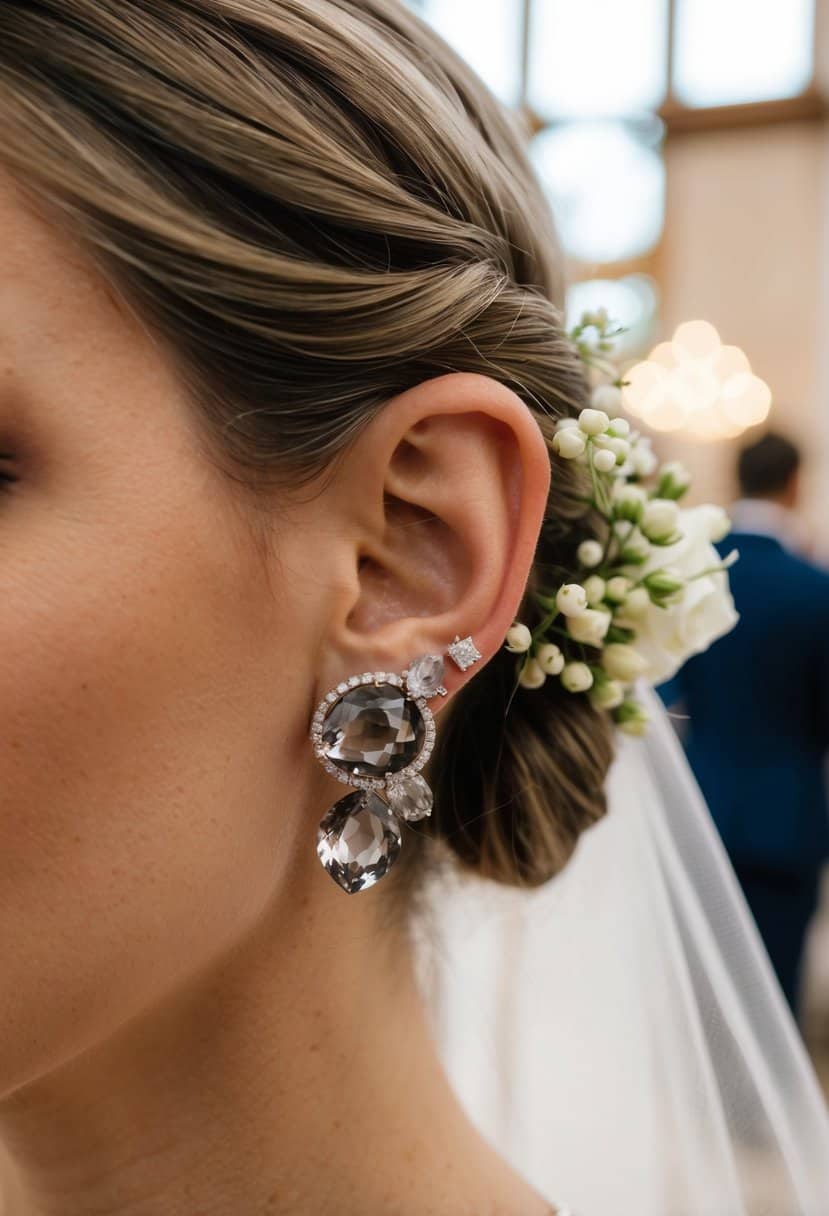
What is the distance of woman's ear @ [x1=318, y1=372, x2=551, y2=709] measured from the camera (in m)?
0.90

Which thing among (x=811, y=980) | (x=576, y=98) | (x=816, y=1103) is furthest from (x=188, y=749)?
(x=576, y=98)

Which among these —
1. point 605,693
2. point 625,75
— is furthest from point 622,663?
point 625,75

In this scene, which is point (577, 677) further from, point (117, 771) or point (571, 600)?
point (117, 771)

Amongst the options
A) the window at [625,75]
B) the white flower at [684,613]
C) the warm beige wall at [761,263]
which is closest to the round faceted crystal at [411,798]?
the white flower at [684,613]

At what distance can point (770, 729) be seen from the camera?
3.29 meters

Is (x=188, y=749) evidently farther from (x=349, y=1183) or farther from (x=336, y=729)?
(x=349, y=1183)

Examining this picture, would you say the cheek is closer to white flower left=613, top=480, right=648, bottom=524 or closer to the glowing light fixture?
white flower left=613, top=480, right=648, bottom=524

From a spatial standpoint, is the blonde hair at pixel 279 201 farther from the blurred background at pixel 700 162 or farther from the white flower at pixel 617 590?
the blurred background at pixel 700 162

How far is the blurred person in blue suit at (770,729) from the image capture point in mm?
→ 3191

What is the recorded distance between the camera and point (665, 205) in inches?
352

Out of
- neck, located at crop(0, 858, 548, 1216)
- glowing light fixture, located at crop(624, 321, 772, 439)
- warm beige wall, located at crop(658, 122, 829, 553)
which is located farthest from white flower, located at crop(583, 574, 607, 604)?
warm beige wall, located at crop(658, 122, 829, 553)

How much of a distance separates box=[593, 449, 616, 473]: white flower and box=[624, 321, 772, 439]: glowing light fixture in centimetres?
631

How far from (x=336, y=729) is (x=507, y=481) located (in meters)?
0.23

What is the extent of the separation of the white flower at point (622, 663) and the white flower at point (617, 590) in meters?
0.04
